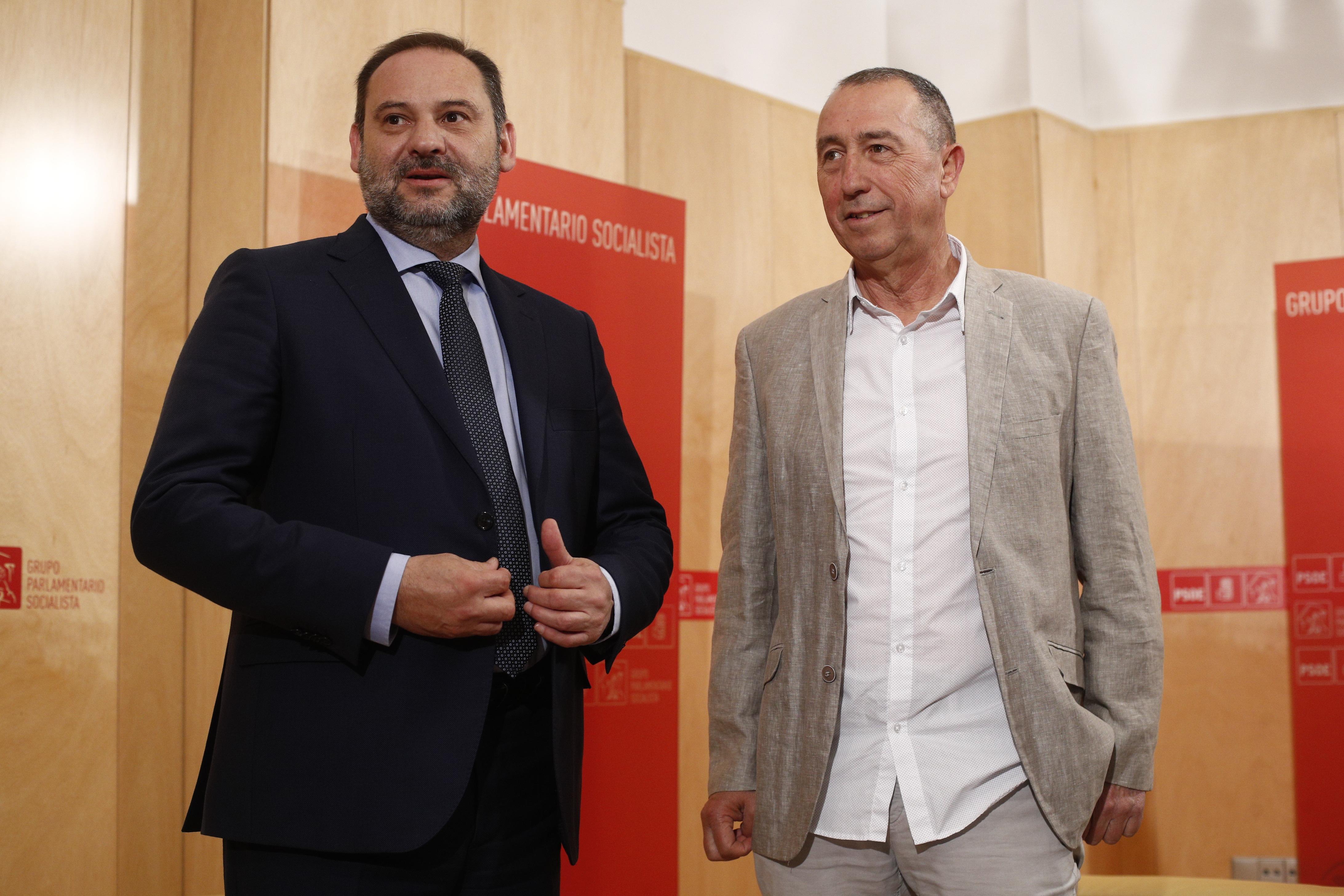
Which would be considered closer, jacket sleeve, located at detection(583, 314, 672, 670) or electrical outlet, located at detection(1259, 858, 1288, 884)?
jacket sleeve, located at detection(583, 314, 672, 670)

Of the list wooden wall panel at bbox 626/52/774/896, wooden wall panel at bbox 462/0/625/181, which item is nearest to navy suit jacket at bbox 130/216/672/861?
wooden wall panel at bbox 462/0/625/181

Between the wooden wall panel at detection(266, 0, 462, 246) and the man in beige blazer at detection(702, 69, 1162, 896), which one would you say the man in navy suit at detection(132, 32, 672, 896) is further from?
the wooden wall panel at detection(266, 0, 462, 246)

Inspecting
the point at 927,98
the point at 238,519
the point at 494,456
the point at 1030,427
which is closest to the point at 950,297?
the point at 1030,427

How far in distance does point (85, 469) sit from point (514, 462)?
5.93 feet

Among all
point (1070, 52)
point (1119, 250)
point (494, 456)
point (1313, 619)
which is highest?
point (1070, 52)

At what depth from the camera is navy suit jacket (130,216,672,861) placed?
1601 millimetres

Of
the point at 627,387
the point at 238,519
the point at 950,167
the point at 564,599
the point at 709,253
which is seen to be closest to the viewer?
the point at 238,519

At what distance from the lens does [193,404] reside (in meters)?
1.67

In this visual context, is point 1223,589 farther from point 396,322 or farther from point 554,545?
point 396,322

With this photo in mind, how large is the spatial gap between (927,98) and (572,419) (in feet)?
2.95

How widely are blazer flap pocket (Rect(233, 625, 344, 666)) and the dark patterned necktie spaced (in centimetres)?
25

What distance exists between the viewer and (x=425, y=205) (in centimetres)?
198

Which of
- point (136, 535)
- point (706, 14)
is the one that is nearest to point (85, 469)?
point (136, 535)

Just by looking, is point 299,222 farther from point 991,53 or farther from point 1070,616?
point 991,53
